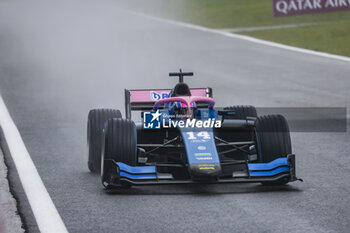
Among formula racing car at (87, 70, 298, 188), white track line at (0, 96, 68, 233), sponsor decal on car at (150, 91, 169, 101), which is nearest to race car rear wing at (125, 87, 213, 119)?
sponsor decal on car at (150, 91, 169, 101)

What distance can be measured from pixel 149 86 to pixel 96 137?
1007 centimetres

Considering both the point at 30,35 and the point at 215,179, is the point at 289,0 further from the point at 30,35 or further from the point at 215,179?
the point at 215,179

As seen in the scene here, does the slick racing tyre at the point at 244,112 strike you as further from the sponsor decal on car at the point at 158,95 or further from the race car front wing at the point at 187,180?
the race car front wing at the point at 187,180

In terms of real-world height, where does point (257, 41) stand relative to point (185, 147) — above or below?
above

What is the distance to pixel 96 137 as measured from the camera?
1013 cm

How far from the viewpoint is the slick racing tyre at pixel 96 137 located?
1008cm

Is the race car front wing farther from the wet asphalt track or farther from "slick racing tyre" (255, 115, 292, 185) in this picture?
"slick racing tyre" (255, 115, 292, 185)

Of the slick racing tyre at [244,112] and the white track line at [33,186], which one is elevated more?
the slick racing tyre at [244,112]

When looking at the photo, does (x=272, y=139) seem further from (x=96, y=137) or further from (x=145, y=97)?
(x=145, y=97)

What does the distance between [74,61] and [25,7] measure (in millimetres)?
21094

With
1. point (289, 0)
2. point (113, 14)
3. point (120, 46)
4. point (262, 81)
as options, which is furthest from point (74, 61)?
point (113, 14)

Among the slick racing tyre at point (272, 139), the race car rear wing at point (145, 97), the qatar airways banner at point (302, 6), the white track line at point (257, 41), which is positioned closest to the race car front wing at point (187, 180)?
the slick racing tyre at point (272, 139)

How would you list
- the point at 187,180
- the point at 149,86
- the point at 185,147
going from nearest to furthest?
the point at 187,180, the point at 185,147, the point at 149,86

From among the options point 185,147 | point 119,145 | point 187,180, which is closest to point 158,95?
point 119,145
